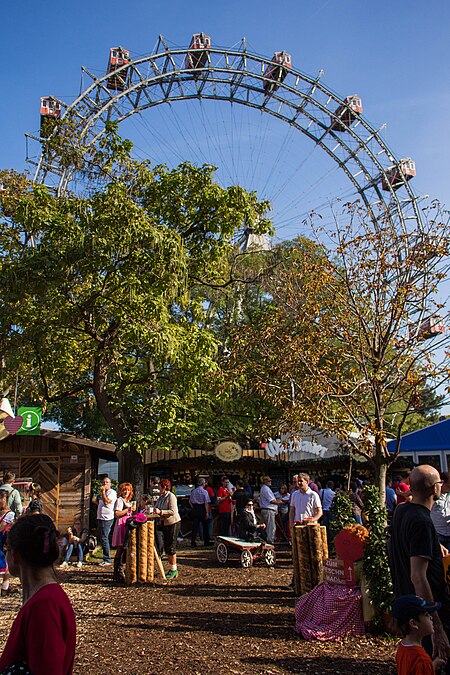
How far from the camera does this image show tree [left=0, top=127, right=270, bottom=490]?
13.2 meters

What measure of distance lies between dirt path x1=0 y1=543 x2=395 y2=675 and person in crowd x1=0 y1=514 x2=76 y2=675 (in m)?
1.21

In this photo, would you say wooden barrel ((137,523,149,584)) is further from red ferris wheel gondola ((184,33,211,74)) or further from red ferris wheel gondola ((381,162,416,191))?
red ferris wheel gondola ((381,162,416,191))

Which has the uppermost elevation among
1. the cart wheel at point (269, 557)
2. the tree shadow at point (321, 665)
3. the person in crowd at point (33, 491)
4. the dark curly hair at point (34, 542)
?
the person in crowd at point (33, 491)

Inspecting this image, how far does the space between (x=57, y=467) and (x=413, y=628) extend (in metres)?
14.6

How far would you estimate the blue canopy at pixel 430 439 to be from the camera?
56.4 feet

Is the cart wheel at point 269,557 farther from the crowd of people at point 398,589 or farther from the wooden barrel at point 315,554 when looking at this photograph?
the crowd of people at point 398,589

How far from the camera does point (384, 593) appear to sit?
261 inches

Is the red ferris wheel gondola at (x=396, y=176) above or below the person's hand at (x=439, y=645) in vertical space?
above

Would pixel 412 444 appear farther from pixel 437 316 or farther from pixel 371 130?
pixel 371 130

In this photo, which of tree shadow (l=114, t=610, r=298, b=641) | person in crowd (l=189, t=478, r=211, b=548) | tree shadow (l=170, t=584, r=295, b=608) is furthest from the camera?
person in crowd (l=189, t=478, r=211, b=548)

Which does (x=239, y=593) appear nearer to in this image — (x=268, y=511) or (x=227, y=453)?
(x=268, y=511)

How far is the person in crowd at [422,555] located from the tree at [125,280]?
32.3 feet

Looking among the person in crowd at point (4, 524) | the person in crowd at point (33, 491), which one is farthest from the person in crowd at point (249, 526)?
the person in crowd at point (4, 524)

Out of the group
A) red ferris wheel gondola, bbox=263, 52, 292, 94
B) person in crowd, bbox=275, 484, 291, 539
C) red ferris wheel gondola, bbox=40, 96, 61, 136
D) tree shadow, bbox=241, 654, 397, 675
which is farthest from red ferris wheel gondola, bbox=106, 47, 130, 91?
tree shadow, bbox=241, 654, 397, 675
